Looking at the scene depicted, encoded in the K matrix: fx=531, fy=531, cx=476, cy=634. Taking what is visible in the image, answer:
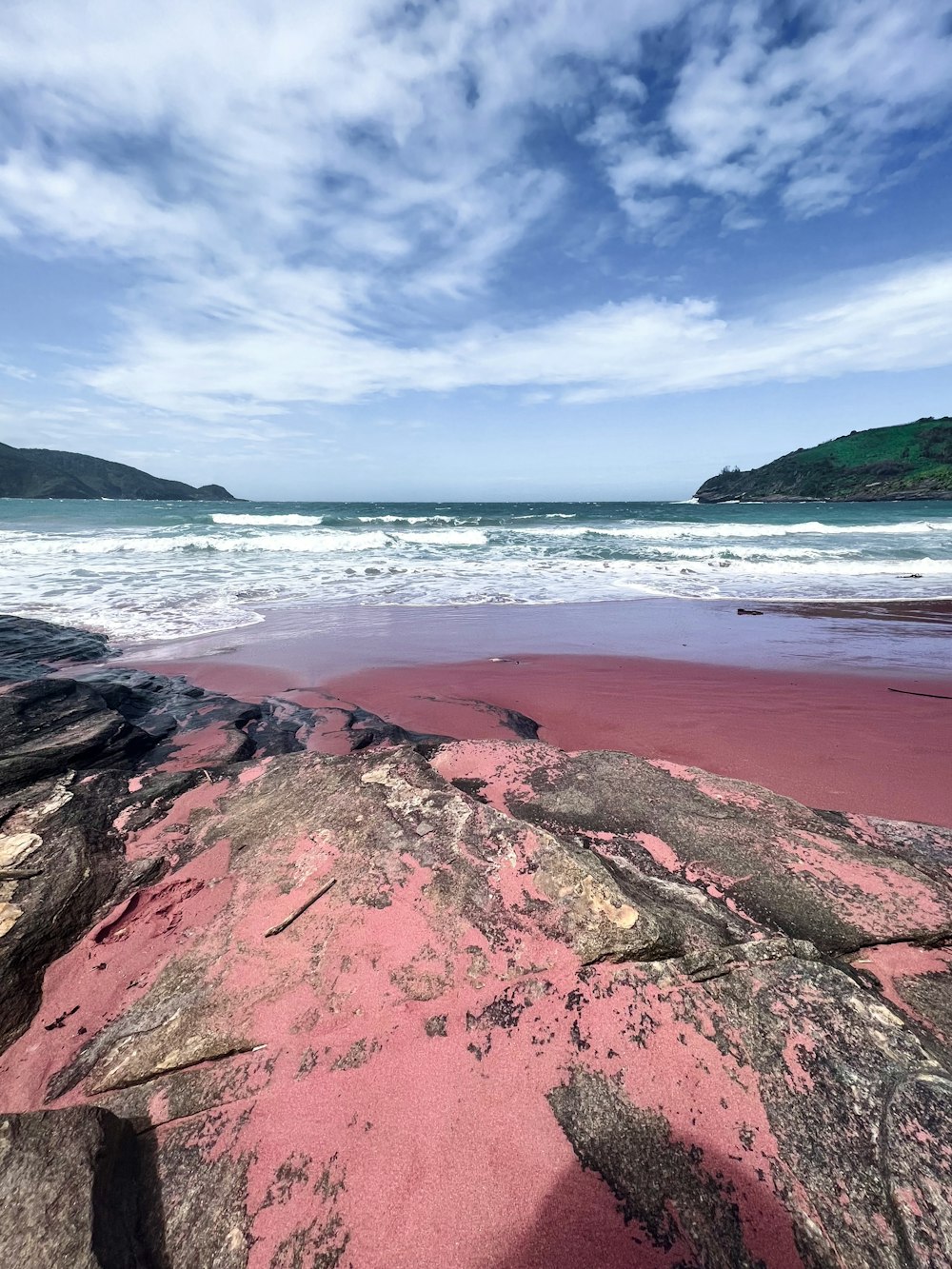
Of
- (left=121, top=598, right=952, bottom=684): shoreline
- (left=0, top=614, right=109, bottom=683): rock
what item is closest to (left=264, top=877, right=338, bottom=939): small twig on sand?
(left=121, top=598, right=952, bottom=684): shoreline

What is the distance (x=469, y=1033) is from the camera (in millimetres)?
1853

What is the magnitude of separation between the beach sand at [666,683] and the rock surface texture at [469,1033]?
149 centimetres

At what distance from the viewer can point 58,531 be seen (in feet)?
97.0

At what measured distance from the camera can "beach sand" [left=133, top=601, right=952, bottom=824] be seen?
14.5 ft

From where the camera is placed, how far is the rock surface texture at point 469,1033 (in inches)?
56.0

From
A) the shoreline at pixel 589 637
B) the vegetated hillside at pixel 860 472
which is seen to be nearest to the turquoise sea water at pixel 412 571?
the shoreline at pixel 589 637

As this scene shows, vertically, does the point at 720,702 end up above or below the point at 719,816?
below

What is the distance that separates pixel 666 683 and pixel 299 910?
5.30 metres

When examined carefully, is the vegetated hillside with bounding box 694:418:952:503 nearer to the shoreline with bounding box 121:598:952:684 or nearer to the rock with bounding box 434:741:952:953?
the shoreline with bounding box 121:598:952:684

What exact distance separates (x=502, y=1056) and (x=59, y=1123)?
132 cm

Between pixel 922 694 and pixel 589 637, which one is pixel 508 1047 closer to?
pixel 922 694

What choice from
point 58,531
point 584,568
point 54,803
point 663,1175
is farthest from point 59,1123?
point 58,531

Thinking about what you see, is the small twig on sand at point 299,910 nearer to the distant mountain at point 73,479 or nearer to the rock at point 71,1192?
the rock at point 71,1192

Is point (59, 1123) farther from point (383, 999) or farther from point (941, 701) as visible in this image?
point (941, 701)
